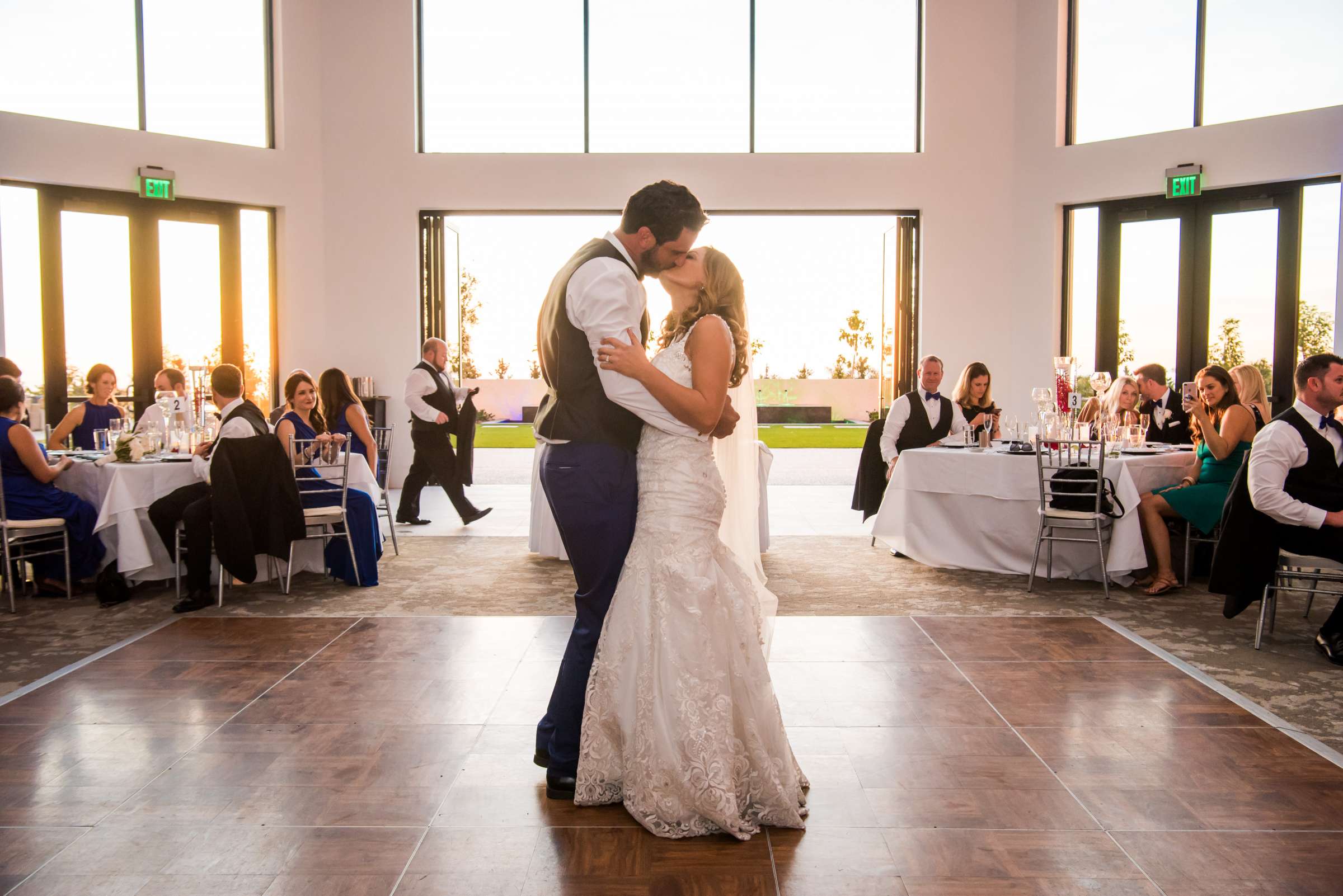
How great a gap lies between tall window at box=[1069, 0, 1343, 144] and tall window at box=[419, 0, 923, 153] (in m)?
1.74

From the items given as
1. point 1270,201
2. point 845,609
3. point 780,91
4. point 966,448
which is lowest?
point 845,609

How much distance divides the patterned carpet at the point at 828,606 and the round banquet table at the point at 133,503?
176mm

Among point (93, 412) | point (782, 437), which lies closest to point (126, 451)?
point (93, 412)

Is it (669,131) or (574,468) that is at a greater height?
(669,131)

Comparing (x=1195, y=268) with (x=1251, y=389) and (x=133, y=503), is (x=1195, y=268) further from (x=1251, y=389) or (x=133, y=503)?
(x=133, y=503)

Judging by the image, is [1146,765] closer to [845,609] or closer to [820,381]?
[845,609]

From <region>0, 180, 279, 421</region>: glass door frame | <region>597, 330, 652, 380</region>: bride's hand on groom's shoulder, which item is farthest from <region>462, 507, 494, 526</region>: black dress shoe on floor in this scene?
<region>597, 330, 652, 380</region>: bride's hand on groom's shoulder

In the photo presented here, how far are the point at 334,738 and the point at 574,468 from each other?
1405mm

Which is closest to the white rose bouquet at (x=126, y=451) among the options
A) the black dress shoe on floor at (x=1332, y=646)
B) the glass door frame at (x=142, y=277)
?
the glass door frame at (x=142, y=277)

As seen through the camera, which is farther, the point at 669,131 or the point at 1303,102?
the point at 669,131

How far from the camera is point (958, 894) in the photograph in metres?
2.23

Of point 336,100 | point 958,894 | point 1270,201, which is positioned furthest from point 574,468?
point 336,100

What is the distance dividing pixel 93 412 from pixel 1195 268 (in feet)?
30.7

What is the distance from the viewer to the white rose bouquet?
18.8 ft
